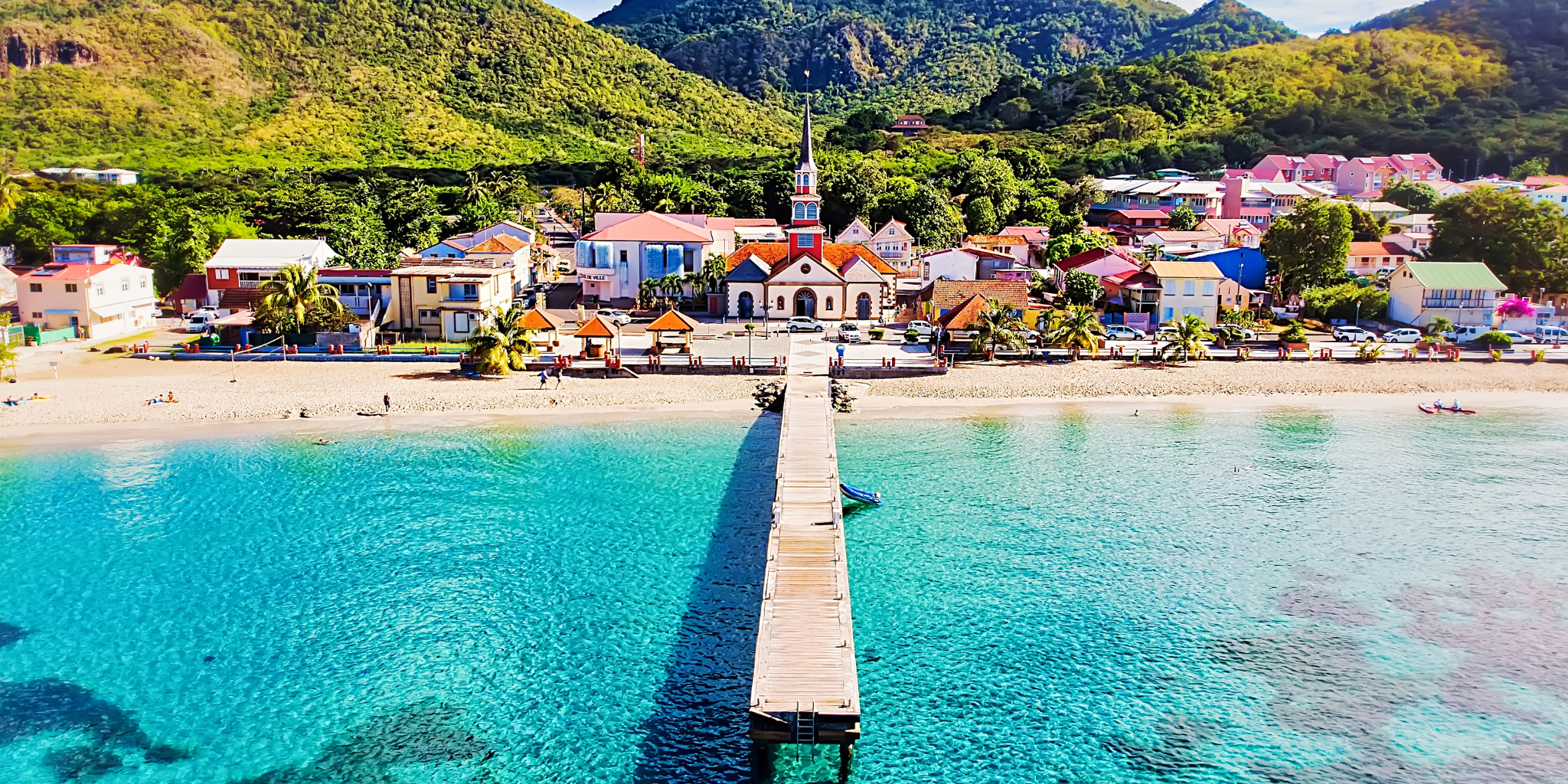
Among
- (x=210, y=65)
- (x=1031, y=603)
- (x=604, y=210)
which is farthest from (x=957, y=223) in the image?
(x=210, y=65)

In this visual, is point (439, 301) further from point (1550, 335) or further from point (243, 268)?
point (1550, 335)

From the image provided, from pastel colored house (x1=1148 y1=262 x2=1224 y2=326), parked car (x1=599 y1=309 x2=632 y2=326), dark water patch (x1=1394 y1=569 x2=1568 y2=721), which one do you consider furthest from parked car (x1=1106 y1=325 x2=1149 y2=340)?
dark water patch (x1=1394 y1=569 x2=1568 y2=721)

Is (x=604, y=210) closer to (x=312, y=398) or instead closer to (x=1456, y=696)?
(x=312, y=398)

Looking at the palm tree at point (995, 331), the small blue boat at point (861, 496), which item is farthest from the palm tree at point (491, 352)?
the palm tree at point (995, 331)

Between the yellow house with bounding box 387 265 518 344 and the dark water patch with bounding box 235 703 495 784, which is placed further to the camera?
the yellow house with bounding box 387 265 518 344

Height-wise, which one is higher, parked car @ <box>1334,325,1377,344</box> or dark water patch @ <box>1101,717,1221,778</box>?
parked car @ <box>1334,325,1377,344</box>

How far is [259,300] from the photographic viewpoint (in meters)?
62.0

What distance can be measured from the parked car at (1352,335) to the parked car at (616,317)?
42884mm

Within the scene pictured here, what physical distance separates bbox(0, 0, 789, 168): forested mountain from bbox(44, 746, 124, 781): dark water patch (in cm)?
11177

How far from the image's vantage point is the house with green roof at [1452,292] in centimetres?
6212

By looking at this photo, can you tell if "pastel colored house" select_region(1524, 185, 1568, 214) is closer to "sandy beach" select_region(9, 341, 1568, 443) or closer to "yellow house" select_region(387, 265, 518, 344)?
"sandy beach" select_region(9, 341, 1568, 443)

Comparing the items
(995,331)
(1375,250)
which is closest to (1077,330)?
(995,331)

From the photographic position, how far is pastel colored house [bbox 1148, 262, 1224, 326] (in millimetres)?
63594

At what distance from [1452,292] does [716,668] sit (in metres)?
57.3
